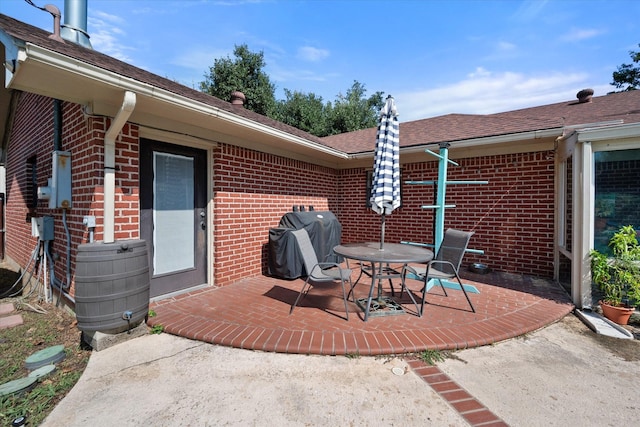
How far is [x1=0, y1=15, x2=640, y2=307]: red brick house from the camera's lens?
305 centimetres

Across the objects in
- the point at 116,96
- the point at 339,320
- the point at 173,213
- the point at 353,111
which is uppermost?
the point at 353,111

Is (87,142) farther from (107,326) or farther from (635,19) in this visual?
(635,19)

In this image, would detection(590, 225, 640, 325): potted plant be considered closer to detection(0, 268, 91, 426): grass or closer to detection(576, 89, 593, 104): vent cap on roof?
detection(576, 89, 593, 104): vent cap on roof

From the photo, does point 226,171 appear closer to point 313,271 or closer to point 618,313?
point 313,271

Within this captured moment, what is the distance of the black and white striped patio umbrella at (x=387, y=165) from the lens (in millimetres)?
3510

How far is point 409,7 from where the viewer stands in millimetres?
6492

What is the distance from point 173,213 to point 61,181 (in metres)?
1.25

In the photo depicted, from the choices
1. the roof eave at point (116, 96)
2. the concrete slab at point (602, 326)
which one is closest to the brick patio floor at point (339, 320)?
the concrete slab at point (602, 326)

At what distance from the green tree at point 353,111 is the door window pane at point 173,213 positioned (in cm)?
1691

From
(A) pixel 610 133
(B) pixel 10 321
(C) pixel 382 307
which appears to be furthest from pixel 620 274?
(B) pixel 10 321

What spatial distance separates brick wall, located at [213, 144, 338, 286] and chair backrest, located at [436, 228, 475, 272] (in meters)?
2.99

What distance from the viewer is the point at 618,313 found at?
10.8 ft

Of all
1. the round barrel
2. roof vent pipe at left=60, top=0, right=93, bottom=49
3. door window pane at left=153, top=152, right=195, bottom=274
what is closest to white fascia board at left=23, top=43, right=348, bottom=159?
door window pane at left=153, top=152, right=195, bottom=274

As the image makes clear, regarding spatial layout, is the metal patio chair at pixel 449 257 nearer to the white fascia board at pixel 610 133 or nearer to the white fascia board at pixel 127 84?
the white fascia board at pixel 610 133
